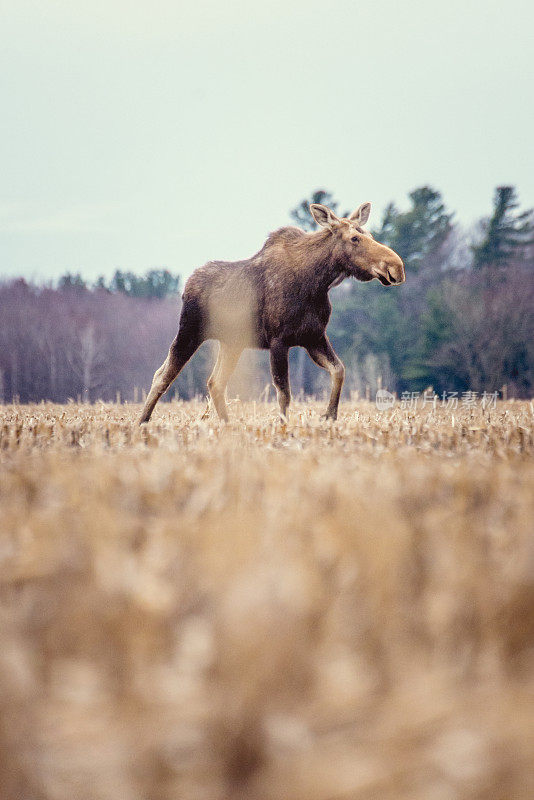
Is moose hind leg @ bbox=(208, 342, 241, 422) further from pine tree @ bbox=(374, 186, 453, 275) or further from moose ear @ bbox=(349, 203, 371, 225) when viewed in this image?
pine tree @ bbox=(374, 186, 453, 275)

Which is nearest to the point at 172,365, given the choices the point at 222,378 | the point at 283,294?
the point at 222,378

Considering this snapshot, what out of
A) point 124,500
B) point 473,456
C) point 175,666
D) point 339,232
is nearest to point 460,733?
point 175,666

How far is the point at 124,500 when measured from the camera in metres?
1.82

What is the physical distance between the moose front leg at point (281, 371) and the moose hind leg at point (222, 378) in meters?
0.67

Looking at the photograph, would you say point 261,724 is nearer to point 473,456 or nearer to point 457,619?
point 457,619

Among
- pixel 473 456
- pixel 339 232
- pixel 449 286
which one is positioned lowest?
pixel 473 456

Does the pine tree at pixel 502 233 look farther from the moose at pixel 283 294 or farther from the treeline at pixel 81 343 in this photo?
the moose at pixel 283 294

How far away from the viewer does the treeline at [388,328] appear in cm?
3344

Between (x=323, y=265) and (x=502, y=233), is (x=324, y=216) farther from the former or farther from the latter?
(x=502, y=233)

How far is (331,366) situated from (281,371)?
0.43 metres

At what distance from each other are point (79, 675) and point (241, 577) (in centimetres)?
36

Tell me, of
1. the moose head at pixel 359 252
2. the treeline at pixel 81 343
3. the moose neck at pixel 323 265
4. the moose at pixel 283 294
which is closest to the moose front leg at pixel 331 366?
the moose at pixel 283 294

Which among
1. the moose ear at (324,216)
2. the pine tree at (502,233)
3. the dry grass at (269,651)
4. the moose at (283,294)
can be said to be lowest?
the dry grass at (269,651)

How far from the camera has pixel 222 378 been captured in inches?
244
